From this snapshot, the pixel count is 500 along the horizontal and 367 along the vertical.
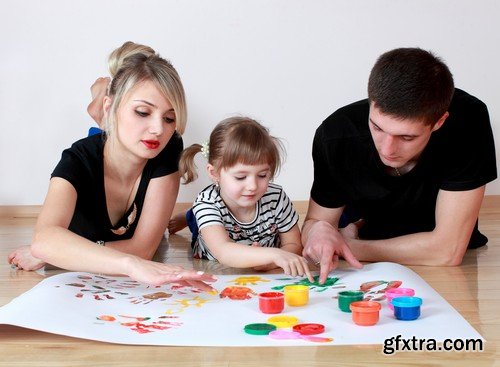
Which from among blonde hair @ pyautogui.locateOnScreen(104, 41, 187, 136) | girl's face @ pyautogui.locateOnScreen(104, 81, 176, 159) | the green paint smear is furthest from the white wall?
the green paint smear

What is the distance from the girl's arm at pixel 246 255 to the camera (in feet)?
6.64

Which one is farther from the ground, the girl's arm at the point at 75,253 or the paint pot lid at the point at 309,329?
the girl's arm at the point at 75,253

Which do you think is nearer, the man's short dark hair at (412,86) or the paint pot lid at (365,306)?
the paint pot lid at (365,306)

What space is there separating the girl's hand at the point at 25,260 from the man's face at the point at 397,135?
1.01m

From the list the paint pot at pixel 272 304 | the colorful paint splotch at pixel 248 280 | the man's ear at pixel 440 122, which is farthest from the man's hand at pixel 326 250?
the man's ear at pixel 440 122

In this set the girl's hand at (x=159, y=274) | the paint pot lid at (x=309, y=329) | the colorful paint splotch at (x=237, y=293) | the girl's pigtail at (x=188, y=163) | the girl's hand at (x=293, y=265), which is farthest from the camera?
the girl's pigtail at (x=188, y=163)

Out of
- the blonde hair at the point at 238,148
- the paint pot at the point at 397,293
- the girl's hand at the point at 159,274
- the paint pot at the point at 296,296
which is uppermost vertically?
the blonde hair at the point at 238,148

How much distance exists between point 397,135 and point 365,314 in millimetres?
520

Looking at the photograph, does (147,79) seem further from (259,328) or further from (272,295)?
(259,328)

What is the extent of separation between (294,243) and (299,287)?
565 mm

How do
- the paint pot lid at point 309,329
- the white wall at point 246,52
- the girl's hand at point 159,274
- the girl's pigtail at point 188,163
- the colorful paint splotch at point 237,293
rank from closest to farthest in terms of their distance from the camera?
the paint pot lid at point 309,329, the girl's hand at point 159,274, the colorful paint splotch at point 237,293, the girl's pigtail at point 188,163, the white wall at point 246,52

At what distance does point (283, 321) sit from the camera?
1.70 meters

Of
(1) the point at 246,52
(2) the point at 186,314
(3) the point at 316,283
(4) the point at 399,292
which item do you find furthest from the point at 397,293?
(1) the point at 246,52

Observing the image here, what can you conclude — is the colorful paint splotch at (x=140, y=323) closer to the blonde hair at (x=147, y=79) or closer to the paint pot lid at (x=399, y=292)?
the paint pot lid at (x=399, y=292)
